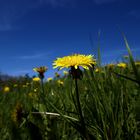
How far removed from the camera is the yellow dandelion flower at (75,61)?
182 centimetres

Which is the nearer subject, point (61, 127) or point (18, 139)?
point (18, 139)

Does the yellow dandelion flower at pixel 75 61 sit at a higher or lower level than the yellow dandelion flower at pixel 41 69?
lower

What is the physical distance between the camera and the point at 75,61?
185 centimetres

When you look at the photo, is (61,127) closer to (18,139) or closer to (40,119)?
(40,119)

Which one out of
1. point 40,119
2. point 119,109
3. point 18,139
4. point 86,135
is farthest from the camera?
point 40,119

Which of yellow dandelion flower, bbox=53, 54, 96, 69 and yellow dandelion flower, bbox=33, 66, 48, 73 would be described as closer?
yellow dandelion flower, bbox=53, 54, 96, 69

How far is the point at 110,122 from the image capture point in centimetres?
167

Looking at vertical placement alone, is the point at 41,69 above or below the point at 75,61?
above

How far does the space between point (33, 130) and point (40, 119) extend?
719 millimetres

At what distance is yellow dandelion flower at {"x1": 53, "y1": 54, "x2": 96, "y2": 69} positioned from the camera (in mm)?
1815

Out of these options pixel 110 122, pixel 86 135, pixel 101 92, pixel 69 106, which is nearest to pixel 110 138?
pixel 110 122

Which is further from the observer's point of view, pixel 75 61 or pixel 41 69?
pixel 41 69

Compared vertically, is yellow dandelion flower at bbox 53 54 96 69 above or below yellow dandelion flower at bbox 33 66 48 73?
below

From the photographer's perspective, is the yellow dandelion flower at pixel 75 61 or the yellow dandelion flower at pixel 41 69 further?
the yellow dandelion flower at pixel 41 69
